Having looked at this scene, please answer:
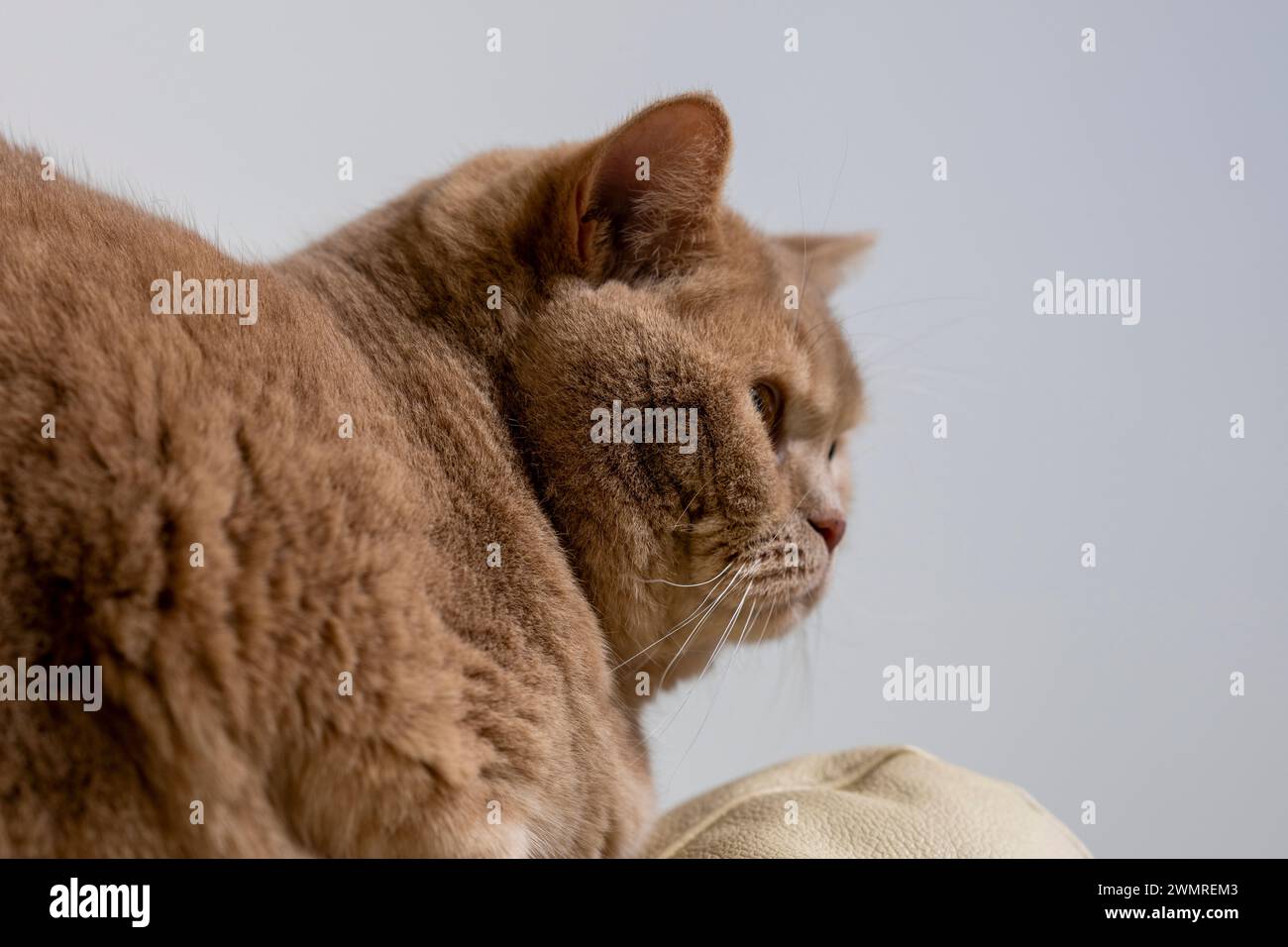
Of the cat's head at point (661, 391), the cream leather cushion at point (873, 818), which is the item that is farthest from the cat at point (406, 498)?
the cream leather cushion at point (873, 818)

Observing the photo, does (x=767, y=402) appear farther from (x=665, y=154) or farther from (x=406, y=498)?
(x=406, y=498)

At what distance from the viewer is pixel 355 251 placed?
1334mm

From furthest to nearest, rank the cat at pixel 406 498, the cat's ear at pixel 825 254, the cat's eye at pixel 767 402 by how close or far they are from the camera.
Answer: the cat's ear at pixel 825 254, the cat's eye at pixel 767 402, the cat at pixel 406 498

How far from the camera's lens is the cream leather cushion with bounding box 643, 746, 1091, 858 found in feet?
4.33

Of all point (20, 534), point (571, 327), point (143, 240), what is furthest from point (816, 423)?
point (20, 534)

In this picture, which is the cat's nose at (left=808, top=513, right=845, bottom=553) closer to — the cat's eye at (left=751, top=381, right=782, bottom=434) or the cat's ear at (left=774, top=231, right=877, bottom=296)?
the cat's eye at (left=751, top=381, right=782, bottom=434)

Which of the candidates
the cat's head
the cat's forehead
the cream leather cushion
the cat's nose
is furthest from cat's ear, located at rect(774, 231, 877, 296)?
the cream leather cushion

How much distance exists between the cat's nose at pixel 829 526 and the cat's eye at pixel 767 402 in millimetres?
130

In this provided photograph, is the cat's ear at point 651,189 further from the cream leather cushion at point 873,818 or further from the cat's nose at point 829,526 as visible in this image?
the cream leather cushion at point 873,818

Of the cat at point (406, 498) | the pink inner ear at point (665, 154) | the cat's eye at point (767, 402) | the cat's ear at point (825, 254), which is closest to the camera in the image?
the cat at point (406, 498)

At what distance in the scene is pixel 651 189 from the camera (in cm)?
130

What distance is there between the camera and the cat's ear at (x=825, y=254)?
1.61 metres

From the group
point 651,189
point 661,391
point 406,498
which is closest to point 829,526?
point 661,391

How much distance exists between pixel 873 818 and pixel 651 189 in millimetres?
817
